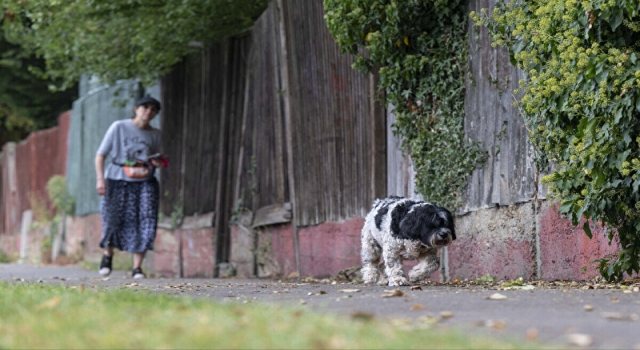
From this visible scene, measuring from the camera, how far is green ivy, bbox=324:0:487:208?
32.5 ft

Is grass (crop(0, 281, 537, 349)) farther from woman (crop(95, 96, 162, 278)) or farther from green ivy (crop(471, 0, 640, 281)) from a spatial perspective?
woman (crop(95, 96, 162, 278))

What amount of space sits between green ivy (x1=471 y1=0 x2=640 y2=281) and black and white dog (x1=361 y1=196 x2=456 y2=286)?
97cm

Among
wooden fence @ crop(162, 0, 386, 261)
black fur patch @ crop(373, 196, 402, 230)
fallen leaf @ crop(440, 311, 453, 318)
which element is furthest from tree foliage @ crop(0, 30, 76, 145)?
fallen leaf @ crop(440, 311, 453, 318)

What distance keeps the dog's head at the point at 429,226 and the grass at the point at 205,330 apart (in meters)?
2.97

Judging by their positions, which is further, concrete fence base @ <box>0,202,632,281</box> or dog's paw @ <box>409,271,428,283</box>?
dog's paw @ <box>409,271,428,283</box>

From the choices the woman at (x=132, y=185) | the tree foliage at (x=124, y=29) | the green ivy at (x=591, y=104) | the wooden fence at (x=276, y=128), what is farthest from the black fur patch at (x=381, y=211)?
the tree foliage at (x=124, y=29)

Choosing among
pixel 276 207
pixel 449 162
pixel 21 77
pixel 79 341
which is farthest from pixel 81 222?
pixel 79 341

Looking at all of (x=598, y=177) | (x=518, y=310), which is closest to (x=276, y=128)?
(x=598, y=177)

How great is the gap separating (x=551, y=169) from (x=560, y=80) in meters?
1.01

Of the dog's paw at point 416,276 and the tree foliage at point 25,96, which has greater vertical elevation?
the tree foliage at point 25,96

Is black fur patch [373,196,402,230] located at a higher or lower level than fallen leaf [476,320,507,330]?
higher

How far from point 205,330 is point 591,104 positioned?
3.60m

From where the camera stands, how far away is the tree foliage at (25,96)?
25.5 meters

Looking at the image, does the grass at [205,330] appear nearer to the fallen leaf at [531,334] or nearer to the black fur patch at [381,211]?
the fallen leaf at [531,334]
